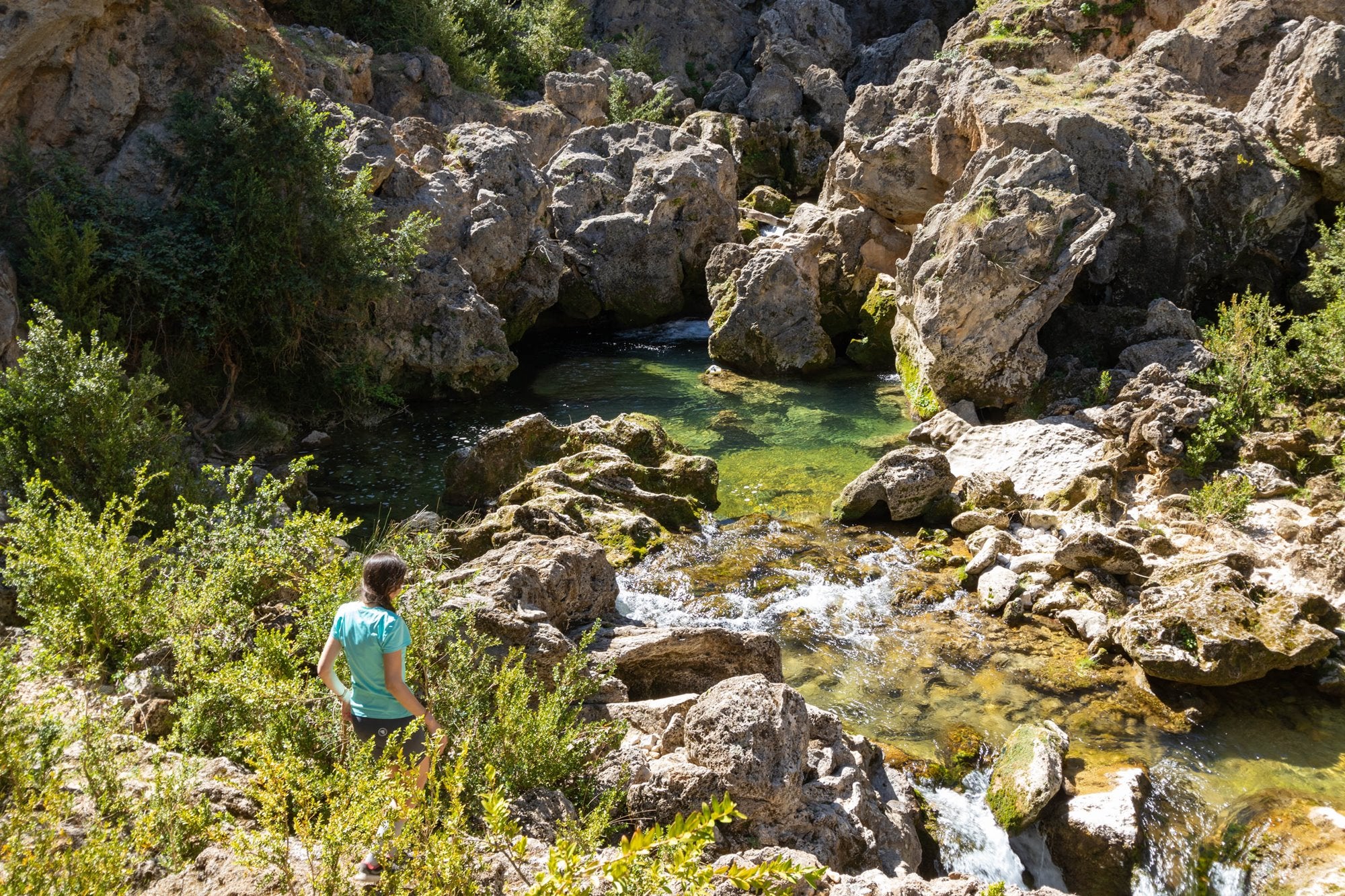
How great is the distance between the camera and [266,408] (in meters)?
14.5

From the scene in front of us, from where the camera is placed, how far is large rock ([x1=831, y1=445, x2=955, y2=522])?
1229 cm

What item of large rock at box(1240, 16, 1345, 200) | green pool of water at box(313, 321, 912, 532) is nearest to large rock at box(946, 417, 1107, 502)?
green pool of water at box(313, 321, 912, 532)

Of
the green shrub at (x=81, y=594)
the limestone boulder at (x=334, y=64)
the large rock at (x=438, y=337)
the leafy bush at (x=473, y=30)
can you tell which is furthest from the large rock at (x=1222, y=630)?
the leafy bush at (x=473, y=30)

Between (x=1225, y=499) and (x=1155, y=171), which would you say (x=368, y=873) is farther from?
(x=1155, y=171)

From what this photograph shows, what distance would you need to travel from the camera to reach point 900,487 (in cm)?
1224

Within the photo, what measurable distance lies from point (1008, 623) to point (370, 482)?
9327mm

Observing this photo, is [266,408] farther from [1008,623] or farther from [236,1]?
[1008,623]

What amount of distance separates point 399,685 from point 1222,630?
798 centimetres

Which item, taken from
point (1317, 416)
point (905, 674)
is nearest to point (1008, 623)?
point (905, 674)

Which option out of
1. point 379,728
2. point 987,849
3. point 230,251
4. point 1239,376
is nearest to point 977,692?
point 987,849

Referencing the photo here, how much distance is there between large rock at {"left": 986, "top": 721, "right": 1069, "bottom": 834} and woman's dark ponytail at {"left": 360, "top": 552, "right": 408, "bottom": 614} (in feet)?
17.2

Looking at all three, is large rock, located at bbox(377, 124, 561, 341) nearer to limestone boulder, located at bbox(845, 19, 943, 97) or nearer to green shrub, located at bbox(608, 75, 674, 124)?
green shrub, located at bbox(608, 75, 674, 124)

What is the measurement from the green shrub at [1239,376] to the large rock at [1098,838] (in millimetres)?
6802

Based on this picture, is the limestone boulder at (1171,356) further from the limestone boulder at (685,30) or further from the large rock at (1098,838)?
the limestone boulder at (685,30)
